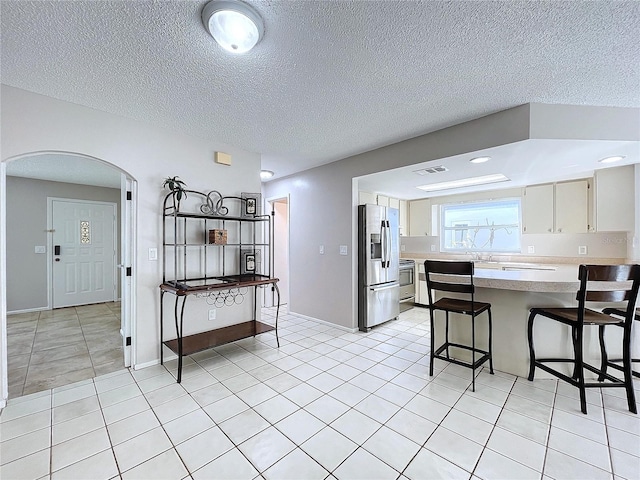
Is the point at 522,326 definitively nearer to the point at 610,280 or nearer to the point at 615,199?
the point at 610,280

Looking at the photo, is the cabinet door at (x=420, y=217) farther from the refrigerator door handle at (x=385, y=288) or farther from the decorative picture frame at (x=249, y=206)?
the decorative picture frame at (x=249, y=206)

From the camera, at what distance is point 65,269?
530 centimetres

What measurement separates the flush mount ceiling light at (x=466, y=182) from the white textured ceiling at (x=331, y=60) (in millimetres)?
1529

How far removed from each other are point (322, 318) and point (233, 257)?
1.77 m

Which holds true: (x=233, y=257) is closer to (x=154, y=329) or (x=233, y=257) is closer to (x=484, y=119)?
(x=154, y=329)

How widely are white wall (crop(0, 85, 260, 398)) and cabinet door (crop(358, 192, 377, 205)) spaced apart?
170cm

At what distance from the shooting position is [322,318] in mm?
4379

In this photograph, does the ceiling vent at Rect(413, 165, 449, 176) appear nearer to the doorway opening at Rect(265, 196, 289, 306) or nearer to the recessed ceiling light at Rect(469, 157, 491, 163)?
the recessed ceiling light at Rect(469, 157, 491, 163)

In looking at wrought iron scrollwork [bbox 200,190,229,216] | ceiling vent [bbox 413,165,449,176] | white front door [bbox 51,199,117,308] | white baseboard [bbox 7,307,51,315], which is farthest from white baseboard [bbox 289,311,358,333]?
white baseboard [bbox 7,307,51,315]

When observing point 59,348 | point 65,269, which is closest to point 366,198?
point 59,348

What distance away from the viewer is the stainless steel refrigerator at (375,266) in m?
3.96

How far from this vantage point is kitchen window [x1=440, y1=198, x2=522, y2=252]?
473 cm

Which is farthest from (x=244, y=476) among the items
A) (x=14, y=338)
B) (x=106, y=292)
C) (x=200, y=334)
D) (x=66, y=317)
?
(x=106, y=292)

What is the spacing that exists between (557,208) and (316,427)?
4.53 m
